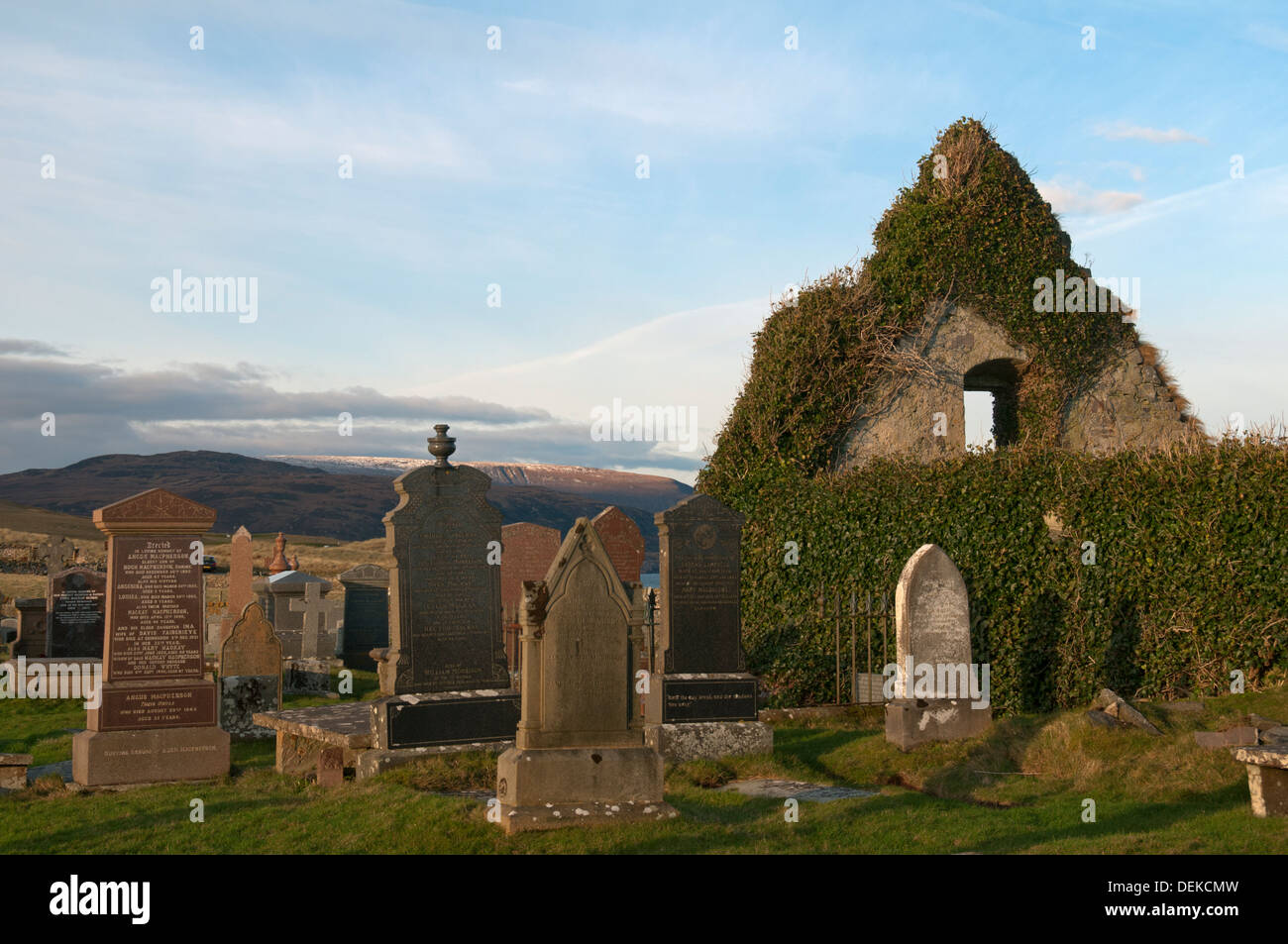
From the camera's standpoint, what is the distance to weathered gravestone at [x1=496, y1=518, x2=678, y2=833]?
7.45 meters

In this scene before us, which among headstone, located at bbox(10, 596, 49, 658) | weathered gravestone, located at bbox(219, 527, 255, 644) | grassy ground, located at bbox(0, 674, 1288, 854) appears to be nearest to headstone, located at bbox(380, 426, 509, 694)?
grassy ground, located at bbox(0, 674, 1288, 854)

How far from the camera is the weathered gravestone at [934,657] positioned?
1173cm

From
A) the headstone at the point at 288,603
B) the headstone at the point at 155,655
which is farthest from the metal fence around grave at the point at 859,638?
the headstone at the point at 288,603

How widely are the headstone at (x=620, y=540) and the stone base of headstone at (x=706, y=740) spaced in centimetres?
614

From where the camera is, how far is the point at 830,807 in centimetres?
874

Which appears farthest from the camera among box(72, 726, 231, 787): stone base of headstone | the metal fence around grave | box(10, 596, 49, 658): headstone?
box(10, 596, 49, 658): headstone

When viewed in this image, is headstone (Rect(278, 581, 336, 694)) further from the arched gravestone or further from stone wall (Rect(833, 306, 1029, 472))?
the arched gravestone

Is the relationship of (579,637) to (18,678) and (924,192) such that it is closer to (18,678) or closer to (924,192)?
(18,678)

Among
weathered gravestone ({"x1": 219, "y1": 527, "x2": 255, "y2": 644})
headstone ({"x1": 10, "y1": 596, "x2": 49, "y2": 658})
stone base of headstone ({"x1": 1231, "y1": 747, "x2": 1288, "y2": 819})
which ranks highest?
weathered gravestone ({"x1": 219, "y1": 527, "x2": 255, "y2": 644})

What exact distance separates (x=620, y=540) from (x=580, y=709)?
10327mm

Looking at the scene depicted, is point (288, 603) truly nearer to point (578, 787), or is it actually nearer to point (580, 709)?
point (580, 709)

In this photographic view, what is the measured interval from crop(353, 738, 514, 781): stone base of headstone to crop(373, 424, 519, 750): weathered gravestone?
2.6 inches

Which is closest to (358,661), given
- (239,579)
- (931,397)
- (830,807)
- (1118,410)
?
(239,579)

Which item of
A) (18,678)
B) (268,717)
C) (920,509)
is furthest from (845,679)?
(18,678)
